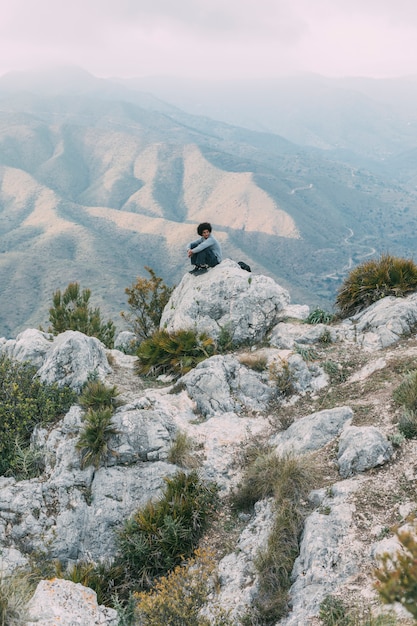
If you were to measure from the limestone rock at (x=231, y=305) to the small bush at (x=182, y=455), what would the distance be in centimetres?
511

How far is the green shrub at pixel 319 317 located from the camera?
44.7 feet

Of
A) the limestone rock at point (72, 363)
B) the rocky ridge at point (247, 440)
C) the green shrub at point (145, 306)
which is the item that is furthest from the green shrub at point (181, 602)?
the green shrub at point (145, 306)

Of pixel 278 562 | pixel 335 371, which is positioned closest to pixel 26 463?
pixel 278 562

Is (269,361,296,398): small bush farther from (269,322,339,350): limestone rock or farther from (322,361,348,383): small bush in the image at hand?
(269,322,339,350): limestone rock

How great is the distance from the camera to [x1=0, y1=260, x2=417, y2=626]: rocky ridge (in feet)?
18.4

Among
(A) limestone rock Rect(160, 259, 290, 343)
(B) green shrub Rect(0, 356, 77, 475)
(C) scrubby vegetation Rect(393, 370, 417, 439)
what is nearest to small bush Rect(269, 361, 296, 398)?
(C) scrubby vegetation Rect(393, 370, 417, 439)

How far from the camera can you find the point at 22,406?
30.6ft

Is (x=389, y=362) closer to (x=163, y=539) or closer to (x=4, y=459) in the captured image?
(x=163, y=539)

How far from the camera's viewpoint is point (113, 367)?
488 inches

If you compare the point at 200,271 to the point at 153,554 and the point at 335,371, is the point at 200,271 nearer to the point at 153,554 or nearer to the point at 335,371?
the point at 335,371

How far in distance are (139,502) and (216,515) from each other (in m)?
1.51

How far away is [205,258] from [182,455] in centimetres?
817

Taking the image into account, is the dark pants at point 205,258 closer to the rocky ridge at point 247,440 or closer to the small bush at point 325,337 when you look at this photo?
the rocky ridge at point 247,440

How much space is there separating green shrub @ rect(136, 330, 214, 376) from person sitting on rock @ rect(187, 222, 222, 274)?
3.09 metres
